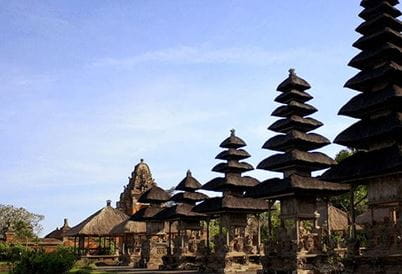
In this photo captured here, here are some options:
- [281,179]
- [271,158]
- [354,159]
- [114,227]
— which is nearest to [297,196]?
[281,179]

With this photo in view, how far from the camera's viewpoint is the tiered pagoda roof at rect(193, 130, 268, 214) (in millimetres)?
29031

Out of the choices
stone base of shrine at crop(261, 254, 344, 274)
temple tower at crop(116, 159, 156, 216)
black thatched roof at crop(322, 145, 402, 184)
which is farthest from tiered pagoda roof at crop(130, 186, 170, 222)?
black thatched roof at crop(322, 145, 402, 184)

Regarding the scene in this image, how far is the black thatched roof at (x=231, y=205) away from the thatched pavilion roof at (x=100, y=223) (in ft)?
51.4

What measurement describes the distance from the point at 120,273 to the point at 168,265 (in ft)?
20.3

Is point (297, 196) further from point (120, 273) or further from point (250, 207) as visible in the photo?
point (120, 273)

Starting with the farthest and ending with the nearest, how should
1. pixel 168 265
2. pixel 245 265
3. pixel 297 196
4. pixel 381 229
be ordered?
1. pixel 168 265
2. pixel 245 265
3. pixel 297 196
4. pixel 381 229

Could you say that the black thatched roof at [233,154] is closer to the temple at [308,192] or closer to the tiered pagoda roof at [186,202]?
the temple at [308,192]

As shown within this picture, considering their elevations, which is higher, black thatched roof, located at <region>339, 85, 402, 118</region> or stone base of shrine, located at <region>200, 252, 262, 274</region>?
black thatched roof, located at <region>339, 85, 402, 118</region>

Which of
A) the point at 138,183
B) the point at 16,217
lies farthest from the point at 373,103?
the point at 16,217

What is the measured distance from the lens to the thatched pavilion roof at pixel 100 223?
4278 cm

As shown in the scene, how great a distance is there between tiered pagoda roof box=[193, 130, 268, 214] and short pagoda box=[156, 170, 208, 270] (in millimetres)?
3809

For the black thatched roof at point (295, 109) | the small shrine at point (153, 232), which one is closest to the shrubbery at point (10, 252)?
the small shrine at point (153, 232)

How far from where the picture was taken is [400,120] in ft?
59.3

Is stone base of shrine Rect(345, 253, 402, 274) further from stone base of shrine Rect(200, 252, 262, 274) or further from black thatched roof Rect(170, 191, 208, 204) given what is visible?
black thatched roof Rect(170, 191, 208, 204)
